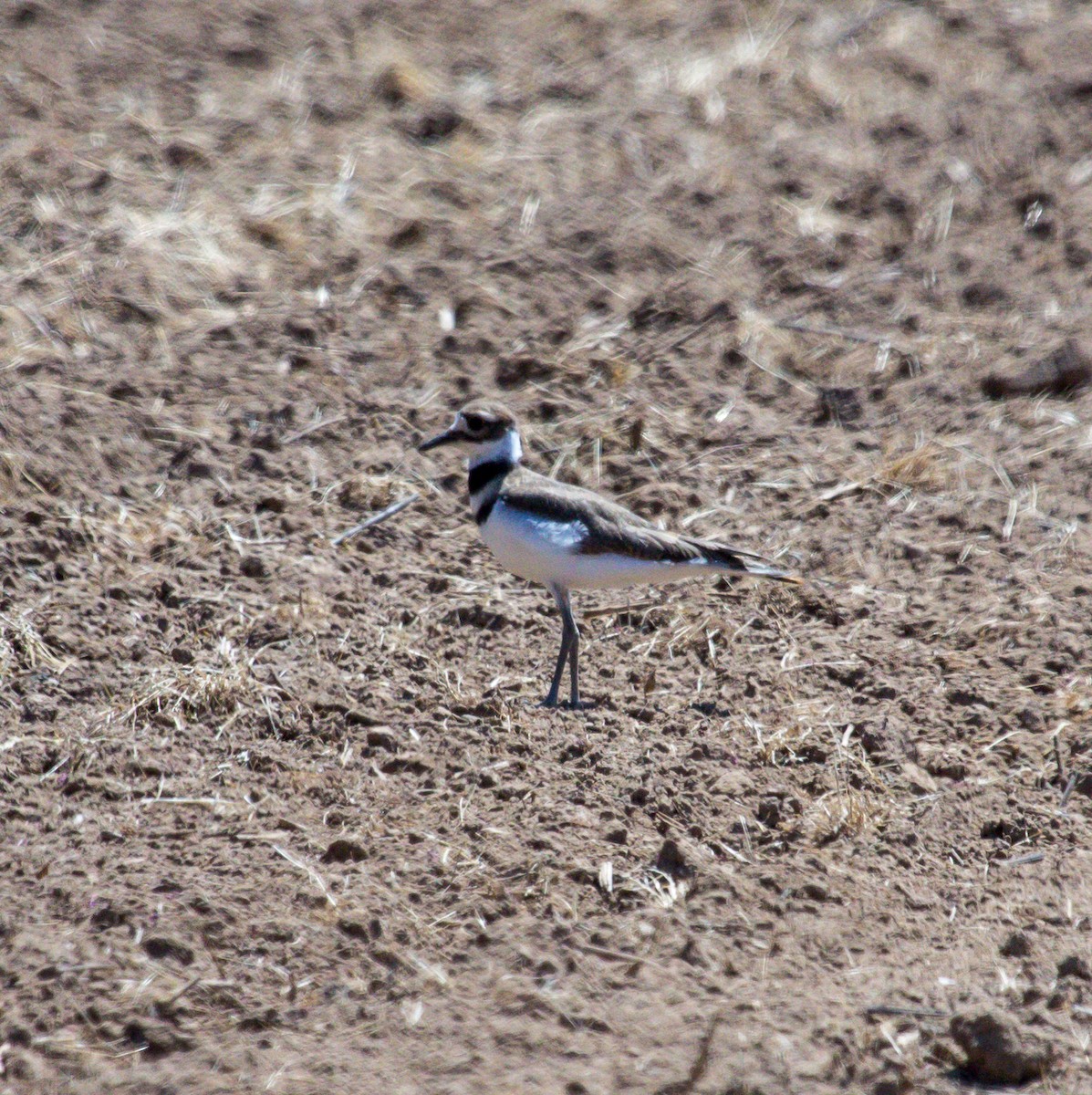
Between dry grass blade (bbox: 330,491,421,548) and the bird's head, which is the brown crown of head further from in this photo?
dry grass blade (bbox: 330,491,421,548)

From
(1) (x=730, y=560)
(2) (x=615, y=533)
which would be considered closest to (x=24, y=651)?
(2) (x=615, y=533)

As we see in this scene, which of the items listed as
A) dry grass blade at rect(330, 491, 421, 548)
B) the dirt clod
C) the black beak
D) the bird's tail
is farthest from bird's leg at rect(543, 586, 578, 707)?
the dirt clod

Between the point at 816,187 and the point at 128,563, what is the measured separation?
16.1ft

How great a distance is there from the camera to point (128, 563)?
21.9 feet

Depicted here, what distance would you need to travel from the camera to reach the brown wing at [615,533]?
6.16m

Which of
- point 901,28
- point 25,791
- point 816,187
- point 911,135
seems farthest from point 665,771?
point 901,28

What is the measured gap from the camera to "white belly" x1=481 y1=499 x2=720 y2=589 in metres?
6.16

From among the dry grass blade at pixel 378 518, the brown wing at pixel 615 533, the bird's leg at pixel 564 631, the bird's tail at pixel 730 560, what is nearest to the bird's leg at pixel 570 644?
the bird's leg at pixel 564 631

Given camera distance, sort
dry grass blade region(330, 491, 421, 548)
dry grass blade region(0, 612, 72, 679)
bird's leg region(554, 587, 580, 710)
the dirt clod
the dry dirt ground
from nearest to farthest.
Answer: the dirt clod → the dry dirt ground → dry grass blade region(0, 612, 72, 679) → bird's leg region(554, 587, 580, 710) → dry grass blade region(330, 491, 421, 548)

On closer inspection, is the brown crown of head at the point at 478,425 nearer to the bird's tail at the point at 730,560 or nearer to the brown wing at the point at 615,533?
the brown wing at the point at 615,533

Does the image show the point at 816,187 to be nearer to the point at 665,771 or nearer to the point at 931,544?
the point at 931,544

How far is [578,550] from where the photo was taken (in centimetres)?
615

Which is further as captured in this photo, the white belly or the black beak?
the black beak

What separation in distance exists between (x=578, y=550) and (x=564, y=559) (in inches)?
2.7
